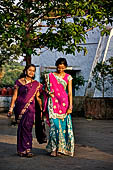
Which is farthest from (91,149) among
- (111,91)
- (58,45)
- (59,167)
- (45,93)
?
(111,91)

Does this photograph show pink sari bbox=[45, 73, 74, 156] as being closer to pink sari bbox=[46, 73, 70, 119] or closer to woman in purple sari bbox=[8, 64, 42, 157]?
pink sari bbox=[46, 73, 70, 119]

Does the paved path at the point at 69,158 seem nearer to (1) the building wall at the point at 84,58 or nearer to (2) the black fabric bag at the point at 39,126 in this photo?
(2) the black fabric bag at the point at 39,126

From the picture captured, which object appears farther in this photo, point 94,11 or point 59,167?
point 94,11

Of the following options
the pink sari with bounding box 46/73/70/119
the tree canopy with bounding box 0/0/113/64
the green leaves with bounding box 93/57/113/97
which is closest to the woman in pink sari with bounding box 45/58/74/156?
the pink sari with bounding box 46/73/70/119

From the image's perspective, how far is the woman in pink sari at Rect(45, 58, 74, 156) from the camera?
8.27 meters

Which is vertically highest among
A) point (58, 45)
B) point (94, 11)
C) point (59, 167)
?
point (94, 11)

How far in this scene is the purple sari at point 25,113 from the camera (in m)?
8.11

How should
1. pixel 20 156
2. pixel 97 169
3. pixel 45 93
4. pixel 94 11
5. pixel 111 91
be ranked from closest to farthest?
pixel 97 169 → pixel 20 156 → pixel 45 93 → pixel 94 11 → pixel 111 91

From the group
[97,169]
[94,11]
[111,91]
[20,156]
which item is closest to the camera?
[97,169]

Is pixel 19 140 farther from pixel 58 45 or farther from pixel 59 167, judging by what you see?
pixel 58 45

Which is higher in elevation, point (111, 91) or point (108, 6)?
point (108, 6)

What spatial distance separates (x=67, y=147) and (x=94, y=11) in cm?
581

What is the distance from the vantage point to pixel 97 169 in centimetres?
658

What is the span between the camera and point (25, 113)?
325 inches
